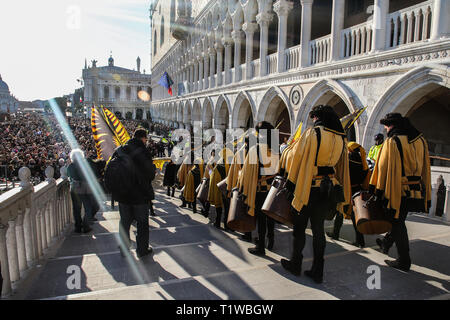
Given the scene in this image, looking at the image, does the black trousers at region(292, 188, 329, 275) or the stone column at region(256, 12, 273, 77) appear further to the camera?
the stone column at region(256, 12, 273, 77)

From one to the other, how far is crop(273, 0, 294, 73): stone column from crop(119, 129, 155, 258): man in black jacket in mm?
10136

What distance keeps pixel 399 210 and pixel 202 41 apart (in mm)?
23440

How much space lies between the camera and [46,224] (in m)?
4.90

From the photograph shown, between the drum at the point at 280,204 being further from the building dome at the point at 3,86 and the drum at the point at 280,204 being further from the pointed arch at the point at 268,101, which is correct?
the building dome at the point at 3,86

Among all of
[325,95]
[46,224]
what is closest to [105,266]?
[46,224]

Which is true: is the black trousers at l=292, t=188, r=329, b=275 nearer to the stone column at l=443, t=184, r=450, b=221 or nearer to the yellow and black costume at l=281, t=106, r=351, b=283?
the yellow and black costume at l=281, t=106, r=351, b=283

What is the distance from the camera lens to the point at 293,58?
12.7 metres

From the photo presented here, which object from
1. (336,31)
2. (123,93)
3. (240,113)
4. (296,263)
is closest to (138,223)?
(296,263)

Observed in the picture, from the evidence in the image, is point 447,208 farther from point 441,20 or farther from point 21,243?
point 21,243

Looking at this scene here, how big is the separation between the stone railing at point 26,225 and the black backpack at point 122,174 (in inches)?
39.2

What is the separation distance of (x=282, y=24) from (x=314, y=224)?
38.1ft

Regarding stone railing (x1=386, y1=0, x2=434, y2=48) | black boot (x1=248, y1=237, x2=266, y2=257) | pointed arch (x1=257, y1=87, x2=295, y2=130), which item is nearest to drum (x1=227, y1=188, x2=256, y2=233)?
black boot (x1=248, y1=237, x2=266, y2=257)

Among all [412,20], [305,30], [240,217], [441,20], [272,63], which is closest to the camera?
[240,217]

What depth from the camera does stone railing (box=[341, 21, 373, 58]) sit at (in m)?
9.04
